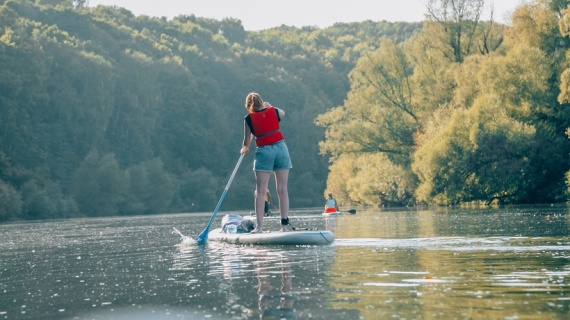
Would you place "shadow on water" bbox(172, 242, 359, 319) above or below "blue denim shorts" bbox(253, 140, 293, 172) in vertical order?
below

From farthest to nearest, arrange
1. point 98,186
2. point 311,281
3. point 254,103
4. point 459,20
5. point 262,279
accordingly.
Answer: point 98,186 → point 459,20 → point 254,103 → point 262,279 → point 311,281

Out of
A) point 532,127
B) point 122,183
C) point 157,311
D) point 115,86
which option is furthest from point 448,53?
point 157,311

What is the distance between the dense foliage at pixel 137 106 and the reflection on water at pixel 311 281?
4984 centimetres

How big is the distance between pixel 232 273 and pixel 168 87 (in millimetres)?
99467

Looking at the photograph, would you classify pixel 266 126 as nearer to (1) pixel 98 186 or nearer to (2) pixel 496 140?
(2) pixel 496 140

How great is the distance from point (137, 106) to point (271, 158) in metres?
84.0

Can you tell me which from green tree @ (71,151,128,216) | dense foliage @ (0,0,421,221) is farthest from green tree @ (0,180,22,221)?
green tree @ (71,151,128,216)

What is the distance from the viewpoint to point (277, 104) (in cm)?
11738

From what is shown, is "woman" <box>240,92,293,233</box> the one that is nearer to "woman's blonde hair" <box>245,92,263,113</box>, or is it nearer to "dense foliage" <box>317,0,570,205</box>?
"woman's blonde hair" <box>245,92,263,113</box>

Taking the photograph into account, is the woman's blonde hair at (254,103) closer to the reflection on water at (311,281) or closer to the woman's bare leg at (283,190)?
the woman's bare leg at (283,190)

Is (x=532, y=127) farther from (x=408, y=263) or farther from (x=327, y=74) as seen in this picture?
(x=327, y=74)

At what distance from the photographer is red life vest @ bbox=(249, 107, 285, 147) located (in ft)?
62.6

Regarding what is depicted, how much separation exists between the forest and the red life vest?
31376mm

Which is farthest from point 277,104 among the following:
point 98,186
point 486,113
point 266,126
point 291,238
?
point 291,238
